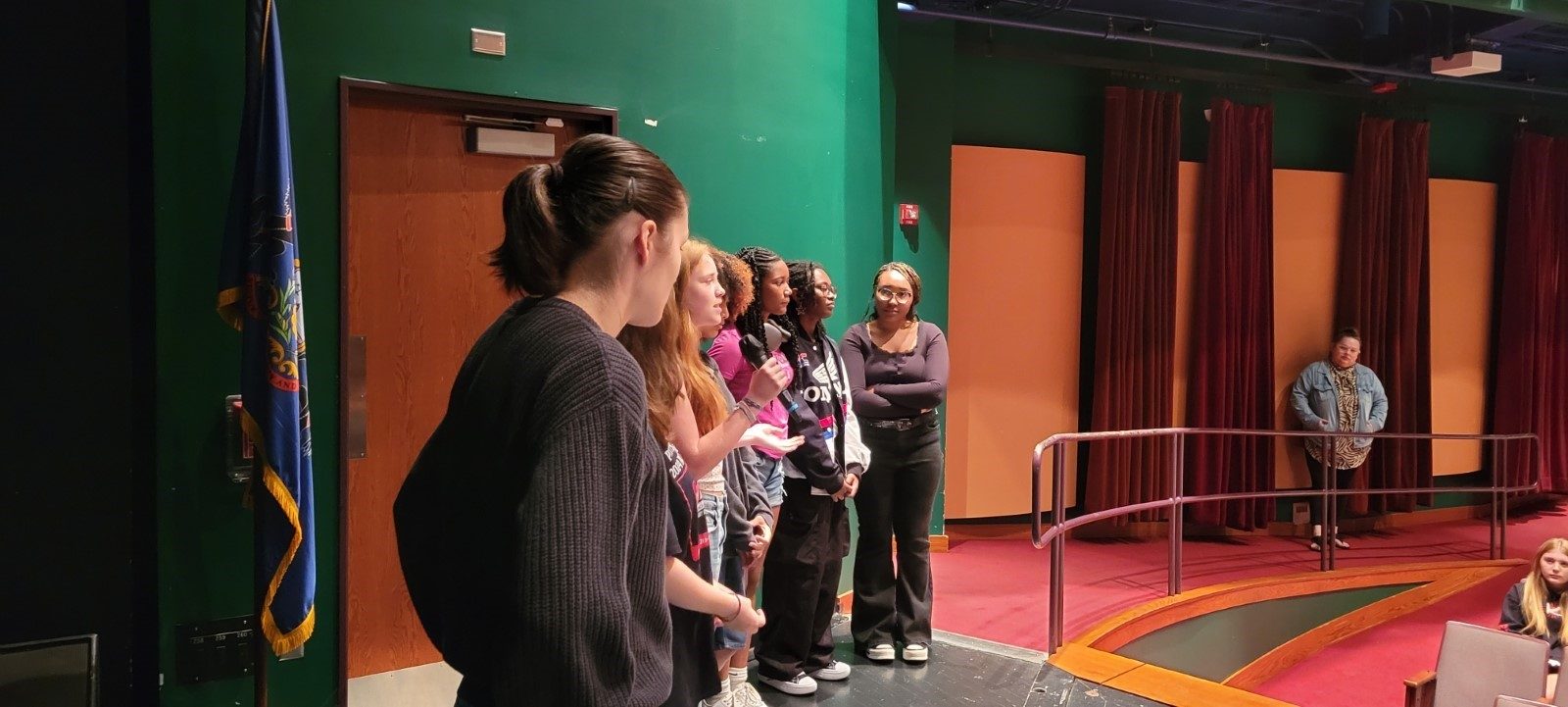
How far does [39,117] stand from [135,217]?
0.31 metres

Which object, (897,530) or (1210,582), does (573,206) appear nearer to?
(897,530)

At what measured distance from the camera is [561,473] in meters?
0.98

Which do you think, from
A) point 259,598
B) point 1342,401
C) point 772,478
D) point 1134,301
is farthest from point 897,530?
point 1342,401

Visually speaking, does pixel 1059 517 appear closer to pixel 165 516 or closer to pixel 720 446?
pixel 720 446

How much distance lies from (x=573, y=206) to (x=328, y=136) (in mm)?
2213

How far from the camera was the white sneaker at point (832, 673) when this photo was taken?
362 cm

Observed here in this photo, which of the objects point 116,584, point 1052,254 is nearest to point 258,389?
point 116,584

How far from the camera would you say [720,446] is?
2143 mm

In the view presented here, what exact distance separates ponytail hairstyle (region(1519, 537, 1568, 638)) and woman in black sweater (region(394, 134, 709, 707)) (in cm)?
414

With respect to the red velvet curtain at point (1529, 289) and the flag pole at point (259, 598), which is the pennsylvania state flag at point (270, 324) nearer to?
the flag pole at point (259, 598)

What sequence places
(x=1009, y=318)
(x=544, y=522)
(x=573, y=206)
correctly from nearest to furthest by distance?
(x=544, y=522) → (x=573, y=206) → (x=1009, y=318)

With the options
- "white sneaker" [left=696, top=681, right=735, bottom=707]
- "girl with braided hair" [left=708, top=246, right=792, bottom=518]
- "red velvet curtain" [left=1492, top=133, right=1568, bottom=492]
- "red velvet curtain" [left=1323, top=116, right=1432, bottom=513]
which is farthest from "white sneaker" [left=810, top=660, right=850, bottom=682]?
"red velvet curtain" [left=1492, top=133, right=1568, bottom=492]

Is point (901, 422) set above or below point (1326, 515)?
above

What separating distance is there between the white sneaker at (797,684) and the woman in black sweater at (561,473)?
2.38 meters
